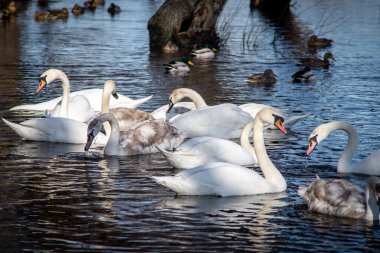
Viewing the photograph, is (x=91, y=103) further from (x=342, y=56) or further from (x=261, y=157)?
(x=342, y=56)

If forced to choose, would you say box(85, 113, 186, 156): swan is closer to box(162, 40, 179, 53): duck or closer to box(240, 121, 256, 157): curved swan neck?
box(240, 121, 256, 157): curved swan neck

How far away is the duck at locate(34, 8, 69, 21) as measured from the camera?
118 feet

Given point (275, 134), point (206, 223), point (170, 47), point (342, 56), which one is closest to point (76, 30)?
point (170, 47)

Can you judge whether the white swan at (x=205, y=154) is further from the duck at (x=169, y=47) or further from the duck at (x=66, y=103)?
the duck at (x=169, y=47)

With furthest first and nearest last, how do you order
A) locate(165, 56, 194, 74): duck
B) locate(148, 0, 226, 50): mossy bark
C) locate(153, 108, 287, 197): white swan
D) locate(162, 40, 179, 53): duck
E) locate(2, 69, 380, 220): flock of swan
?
locate(148, 0, 226, 50): mossy bark → locate(162, 40, 179, 53): duck → locate(165, 56, 194, 74): duck → locate(153, 108, 287, 197): white swan → locate(2, 69, 380, 220): flock of swan

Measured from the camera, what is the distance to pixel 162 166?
12680 mm

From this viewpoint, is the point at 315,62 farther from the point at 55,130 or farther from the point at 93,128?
the point at 93,128

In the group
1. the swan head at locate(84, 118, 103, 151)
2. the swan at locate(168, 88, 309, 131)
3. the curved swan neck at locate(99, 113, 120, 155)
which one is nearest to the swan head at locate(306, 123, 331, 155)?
the curved swan neck at locate(99, 113, 120, 155)

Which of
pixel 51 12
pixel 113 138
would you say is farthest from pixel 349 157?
pixel 51 12

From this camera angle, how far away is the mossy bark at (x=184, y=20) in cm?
2819

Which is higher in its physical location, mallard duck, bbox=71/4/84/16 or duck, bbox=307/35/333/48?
→ duck, bbox=307/35/333/48

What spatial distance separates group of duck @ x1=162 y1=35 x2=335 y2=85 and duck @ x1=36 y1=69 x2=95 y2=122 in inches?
192

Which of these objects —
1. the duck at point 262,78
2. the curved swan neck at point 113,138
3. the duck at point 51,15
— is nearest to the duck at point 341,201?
the curved swan neck at point 113,138

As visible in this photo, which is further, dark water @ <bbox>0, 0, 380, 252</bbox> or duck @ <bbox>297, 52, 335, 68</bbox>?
duck @ <bbox>297, 52, 335, 68</bbox>
